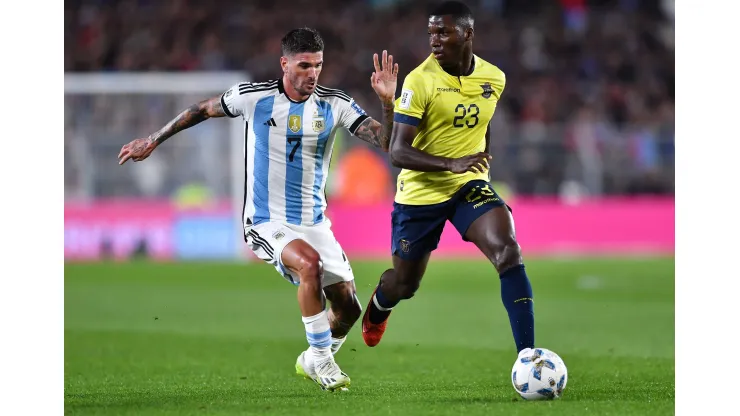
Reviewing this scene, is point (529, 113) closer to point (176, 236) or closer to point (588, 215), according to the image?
point (588, 215)

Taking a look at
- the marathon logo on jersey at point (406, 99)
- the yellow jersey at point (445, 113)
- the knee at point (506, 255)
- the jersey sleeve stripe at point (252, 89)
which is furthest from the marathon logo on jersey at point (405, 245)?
the jersey sleeve stripe at point (252, 89)

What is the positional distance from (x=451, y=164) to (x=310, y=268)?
3.44 ft

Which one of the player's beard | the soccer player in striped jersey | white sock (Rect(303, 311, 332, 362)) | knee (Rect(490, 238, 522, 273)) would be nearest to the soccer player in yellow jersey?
knee (Rect(490, 238, 522, 273))

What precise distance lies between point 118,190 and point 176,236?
A: 1387 millimetres

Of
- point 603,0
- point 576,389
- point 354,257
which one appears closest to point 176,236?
point 354,257

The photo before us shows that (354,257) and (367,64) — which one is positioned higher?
(367,64)

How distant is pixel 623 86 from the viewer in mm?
25266

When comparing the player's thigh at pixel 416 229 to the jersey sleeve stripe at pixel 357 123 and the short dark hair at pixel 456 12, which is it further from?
the short dark hair at pixel 456 12

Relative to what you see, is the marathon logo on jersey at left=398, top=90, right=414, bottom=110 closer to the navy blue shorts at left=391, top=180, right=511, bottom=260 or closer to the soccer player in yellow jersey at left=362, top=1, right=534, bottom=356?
the soccer player in yellow jersey at left=362, top=1, right=534, bottom=356

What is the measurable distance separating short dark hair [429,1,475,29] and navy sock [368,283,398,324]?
2066mm

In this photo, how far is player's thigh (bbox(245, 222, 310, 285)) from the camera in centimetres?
712

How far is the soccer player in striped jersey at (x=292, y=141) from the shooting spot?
7141 millimetres

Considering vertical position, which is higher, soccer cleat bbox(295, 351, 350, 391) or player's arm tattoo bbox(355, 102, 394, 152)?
player's arm tattoo bbox(355, 102, 394, 152)
